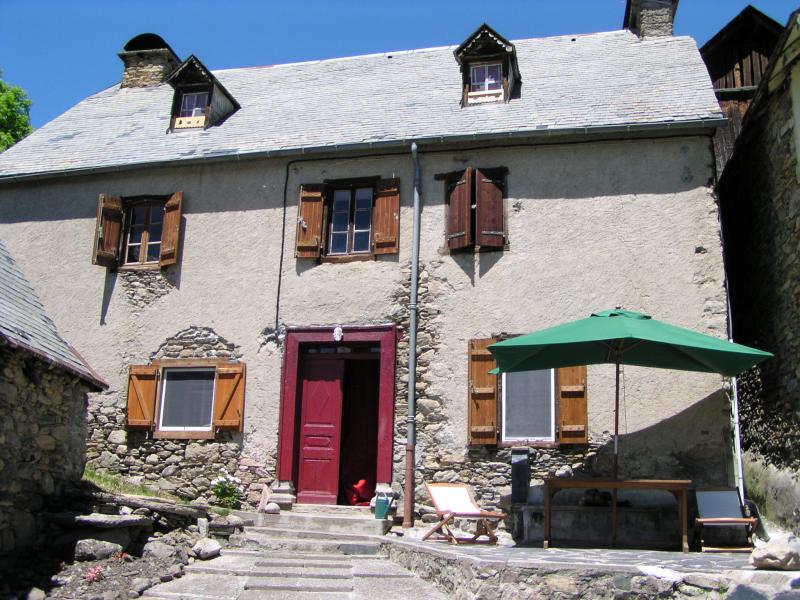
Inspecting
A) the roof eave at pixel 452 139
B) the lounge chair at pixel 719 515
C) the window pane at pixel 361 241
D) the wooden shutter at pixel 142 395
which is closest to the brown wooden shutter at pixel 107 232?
the roof eave at pixel 452 139

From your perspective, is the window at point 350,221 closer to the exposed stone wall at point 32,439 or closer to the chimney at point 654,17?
the exposed stone wall at point 32,439

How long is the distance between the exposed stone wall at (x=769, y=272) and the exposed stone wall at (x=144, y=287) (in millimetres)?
7861

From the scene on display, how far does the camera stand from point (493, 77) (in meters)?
12.1

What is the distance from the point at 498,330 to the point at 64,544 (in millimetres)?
5462

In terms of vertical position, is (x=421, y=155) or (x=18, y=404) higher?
(x=421, y=155)

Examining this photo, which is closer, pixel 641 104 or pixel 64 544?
pixel 64 544

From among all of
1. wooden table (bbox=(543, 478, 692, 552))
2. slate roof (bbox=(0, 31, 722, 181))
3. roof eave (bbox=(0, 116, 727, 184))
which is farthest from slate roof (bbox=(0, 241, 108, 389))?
wooden table (bbox=(543, 478, 692, 552))

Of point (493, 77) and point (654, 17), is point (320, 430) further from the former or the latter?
point (654, 17)

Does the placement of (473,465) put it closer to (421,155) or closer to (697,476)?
(697,476)

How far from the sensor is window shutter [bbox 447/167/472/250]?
34.4 feet

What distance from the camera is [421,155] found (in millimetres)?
11086

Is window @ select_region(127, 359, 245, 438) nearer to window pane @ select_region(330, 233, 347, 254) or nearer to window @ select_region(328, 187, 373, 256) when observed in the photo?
window pane @ select_region(330, 233, 347, 254)

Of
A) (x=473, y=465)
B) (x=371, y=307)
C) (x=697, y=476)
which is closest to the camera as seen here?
(x=697, y=476)

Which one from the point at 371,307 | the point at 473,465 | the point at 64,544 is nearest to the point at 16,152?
the point at 371,307
